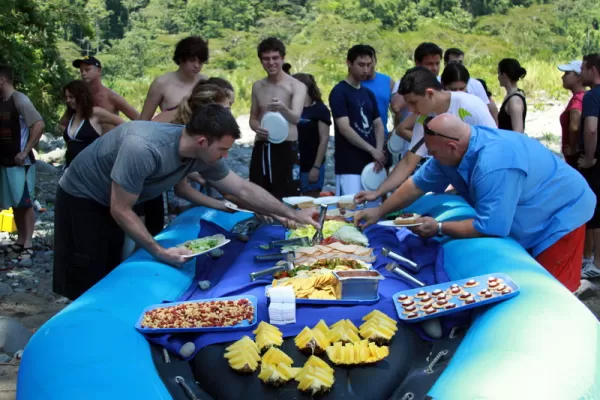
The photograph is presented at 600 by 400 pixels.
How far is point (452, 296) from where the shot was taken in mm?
2971

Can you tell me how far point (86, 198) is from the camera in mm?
3641

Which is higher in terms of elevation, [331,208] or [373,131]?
[373,131]

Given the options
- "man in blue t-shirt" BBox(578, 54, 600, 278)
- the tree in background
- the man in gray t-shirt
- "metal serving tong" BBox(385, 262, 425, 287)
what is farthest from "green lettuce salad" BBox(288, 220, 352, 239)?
the tree in background

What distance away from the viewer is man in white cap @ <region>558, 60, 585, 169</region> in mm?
5344

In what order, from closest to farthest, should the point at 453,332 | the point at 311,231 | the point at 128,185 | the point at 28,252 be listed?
the point at 453,332 → the point at 128,185 → the point at 311,231 → the point at 28,252

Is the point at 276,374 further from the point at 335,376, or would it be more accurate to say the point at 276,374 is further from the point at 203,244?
the point at 203,244

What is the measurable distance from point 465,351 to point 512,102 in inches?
133

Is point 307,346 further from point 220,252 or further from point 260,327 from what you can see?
point 220,252

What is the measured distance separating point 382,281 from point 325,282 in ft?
1.02

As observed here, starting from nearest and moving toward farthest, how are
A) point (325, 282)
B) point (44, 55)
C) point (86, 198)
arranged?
point (325, 282) < point (86, 198) < point (44, 55)

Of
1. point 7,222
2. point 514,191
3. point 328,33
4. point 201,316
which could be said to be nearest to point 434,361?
point 201,316

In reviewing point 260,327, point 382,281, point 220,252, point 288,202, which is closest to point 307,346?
point 260,327

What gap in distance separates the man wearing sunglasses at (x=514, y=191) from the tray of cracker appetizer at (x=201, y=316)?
1.23m

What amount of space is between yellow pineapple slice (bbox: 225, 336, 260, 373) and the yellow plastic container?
14.1 feet
